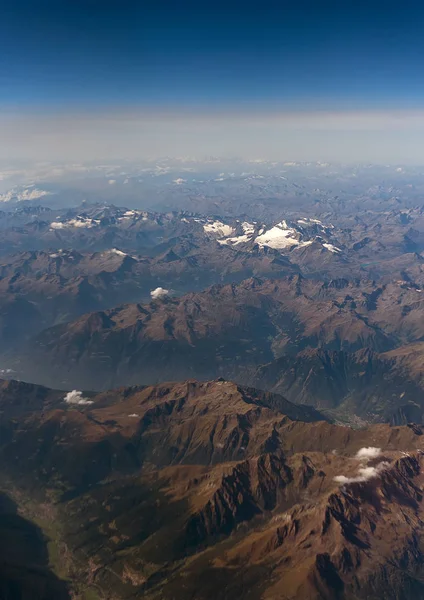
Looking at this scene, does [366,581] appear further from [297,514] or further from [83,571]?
[83,571]

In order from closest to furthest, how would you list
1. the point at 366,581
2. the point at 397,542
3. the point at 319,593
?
the point at 319,593
the point at 366,581
the point at 397,542

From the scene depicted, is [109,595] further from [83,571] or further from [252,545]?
[252,545]

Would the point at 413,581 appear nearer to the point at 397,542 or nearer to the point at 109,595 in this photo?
the point at 397,542

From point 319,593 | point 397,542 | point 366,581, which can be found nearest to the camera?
point 319,593

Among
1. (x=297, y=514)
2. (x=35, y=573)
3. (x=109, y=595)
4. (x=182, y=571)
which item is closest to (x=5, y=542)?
(x=35, y=573)

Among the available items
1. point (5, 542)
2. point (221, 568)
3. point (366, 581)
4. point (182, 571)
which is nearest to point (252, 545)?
point (221, 568)

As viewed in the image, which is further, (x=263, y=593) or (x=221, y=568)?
(x=221, y=568)

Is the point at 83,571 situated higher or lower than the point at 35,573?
lower

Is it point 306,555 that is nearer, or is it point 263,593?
point 263,593

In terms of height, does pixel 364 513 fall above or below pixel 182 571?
above

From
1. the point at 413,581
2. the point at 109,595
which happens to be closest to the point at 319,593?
the point at 413,581
